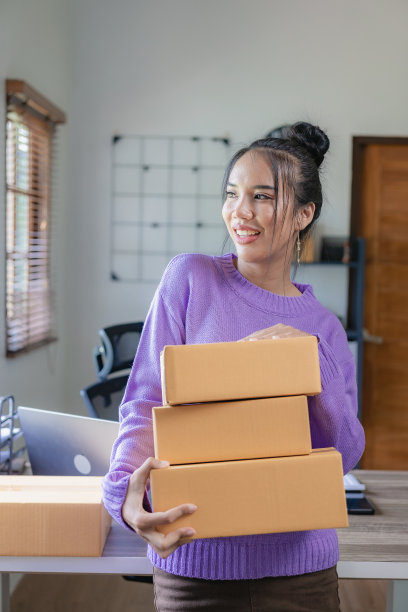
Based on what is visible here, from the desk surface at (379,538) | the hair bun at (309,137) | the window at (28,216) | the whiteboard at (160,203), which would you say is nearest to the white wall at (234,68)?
the whiteboard at (160,203)

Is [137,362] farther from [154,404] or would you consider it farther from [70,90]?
[70,90]

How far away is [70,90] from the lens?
4.06 metres

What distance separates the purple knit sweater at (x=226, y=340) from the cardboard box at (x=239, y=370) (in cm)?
9

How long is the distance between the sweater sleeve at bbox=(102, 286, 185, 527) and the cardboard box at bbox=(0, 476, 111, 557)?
34 cm

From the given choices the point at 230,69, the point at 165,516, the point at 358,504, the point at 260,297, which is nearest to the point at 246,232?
the point at 260,297

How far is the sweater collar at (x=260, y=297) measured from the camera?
47.0 inches

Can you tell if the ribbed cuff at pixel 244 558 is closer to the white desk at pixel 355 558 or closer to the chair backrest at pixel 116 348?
the white desk at pixel 355 558

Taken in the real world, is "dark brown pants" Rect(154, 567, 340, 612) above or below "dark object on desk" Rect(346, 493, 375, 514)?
above

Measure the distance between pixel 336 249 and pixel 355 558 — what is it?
8.96 ft

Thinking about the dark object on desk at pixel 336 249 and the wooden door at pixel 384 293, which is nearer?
the dark object on desk at pixel 336 249

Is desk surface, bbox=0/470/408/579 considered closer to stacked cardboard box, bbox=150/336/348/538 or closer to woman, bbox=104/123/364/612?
woman, bbox=104/123/364/612

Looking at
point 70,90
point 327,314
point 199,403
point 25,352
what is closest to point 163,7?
point 70,90

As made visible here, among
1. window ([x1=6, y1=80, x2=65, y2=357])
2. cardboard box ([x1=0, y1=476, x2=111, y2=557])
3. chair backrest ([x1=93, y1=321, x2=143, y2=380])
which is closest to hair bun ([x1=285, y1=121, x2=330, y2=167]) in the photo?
cardboard box ([x1=0, y1=476, x2=111, y2=557])

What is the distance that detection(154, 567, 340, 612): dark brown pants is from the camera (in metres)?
1.07
